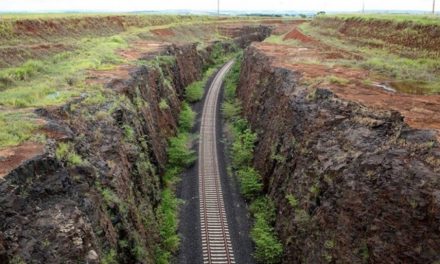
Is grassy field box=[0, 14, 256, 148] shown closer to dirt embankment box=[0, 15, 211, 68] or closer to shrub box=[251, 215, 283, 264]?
dirt embankment box=[0, 15, 211, 68]

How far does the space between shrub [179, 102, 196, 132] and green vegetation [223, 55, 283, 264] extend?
155 inches

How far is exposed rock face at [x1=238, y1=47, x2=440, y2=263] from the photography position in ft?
47.3

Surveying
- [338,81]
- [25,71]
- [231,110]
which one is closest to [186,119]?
[231,110]

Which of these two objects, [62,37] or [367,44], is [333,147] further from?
[62,37]

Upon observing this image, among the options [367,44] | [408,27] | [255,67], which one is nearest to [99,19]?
[255,67]

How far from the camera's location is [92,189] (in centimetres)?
1689

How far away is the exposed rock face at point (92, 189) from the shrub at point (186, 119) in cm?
998

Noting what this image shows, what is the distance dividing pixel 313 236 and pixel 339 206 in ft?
7.77

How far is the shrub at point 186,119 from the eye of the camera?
42781 millimetres

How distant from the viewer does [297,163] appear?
76.1 ft

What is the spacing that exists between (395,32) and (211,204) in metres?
28.8

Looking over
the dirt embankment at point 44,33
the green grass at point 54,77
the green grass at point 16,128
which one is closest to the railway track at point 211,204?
the green grass at point 54,77

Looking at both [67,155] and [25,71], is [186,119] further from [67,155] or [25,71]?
[67,155]

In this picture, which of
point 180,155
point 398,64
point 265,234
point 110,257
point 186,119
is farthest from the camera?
point 186,119
